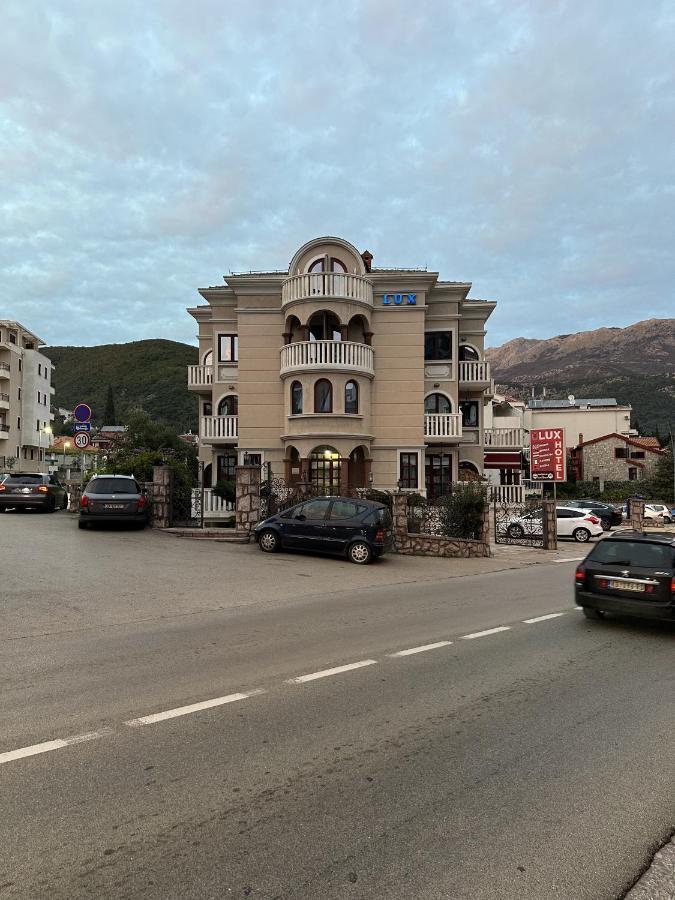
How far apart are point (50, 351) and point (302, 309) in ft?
405

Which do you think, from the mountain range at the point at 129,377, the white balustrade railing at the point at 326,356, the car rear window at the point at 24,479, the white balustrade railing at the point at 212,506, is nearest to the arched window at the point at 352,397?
the white balustrade railing at the point at 326,356

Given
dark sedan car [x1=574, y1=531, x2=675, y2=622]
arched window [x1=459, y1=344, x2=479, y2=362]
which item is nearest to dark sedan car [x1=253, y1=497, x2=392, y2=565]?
dark sedan car [x1=574, y1=531, x2=675, y2=622]

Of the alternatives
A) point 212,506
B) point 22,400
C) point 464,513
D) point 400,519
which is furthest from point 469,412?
point 22,400

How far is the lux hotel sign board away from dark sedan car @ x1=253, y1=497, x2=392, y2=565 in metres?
9.62

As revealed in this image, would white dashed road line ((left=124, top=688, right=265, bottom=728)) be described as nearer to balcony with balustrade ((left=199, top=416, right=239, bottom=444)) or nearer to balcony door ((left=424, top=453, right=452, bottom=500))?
balcony with balustrade ((left=199, top=416, right=239, bottom=444))

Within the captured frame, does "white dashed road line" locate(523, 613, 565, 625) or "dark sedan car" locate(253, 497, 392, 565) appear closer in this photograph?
"white dashed road line" locate(523, 613, 565, 625)

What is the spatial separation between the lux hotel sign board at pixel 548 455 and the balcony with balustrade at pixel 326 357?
803 centimetres

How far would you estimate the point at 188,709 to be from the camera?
498 cm

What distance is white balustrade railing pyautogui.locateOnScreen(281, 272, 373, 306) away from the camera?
2608 centimetres

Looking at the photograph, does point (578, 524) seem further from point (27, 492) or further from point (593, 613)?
point (27, 492)

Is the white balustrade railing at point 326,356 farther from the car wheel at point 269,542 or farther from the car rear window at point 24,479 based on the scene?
the car wheel at point 269,542

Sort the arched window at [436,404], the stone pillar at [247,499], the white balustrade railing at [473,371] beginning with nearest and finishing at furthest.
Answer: the stone pillar at [247,499] → the arched window at [436,404] → the white balustrade railing at [473,371]

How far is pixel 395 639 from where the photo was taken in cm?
755

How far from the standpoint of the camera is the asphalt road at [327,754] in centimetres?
299
